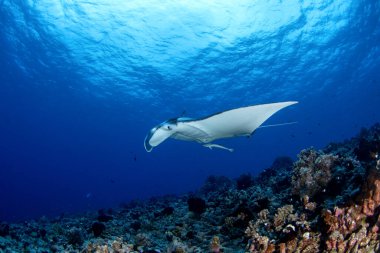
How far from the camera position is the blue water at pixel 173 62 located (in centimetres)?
2155

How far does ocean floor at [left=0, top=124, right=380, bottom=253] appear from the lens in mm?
3658

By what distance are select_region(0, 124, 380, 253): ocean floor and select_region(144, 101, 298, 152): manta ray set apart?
151 cm

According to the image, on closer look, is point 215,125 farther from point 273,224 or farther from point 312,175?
point 312,175

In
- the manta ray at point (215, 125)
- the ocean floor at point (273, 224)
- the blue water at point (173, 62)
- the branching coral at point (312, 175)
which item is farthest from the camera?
the blue water at point (173, 62)

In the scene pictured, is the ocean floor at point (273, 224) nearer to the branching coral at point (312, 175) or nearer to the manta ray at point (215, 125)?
the branching coral at point (312, 175)

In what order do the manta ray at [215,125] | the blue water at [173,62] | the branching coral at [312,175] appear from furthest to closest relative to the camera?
the blue water at [173,62] → the branching coral at [312,175] → the manta ray at [215,125]

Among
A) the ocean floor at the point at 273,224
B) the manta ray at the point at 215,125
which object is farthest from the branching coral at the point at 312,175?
the manta ray at the point at 215,125

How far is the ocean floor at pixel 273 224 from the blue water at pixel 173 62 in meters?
2.54

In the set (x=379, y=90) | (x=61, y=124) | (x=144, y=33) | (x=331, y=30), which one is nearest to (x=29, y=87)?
(x=61, y=124)

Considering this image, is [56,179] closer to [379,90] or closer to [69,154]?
[69,154]

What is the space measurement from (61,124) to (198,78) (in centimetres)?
3118

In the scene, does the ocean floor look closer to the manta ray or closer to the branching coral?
the branching coral

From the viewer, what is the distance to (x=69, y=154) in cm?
7669

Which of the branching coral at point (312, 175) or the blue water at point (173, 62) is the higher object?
the blue water at point (173, 62)
